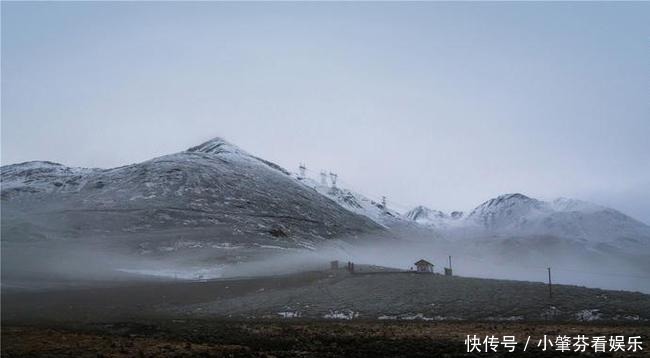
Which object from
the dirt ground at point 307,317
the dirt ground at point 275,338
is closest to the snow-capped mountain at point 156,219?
the dirt ground at point 307,317

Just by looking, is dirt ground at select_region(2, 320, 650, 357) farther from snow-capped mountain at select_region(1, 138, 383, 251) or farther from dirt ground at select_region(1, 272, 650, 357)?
snow-capped mountain at select_region(1, 138, 383, 251)

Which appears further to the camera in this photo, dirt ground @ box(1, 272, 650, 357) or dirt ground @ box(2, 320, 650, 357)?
dirt ground @ box(1, 272, 650, 357)

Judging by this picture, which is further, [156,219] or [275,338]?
[156,219]

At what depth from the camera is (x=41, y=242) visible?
11719 cm

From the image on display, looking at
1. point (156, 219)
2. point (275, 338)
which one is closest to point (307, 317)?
point (275, 338)

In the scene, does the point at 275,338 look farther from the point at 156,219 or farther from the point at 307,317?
the point at 156,219

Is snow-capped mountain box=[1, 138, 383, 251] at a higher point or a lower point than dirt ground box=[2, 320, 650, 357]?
higher

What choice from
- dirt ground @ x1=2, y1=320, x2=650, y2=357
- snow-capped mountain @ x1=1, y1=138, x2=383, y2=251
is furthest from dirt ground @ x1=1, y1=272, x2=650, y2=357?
snow-capped mountain @ x1=1, y1=138, x2=383, y2=251

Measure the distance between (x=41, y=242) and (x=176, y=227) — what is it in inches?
1581

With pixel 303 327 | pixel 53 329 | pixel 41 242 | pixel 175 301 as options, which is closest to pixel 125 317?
pixel 53 329

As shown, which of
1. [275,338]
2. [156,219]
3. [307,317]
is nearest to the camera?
[275,338]

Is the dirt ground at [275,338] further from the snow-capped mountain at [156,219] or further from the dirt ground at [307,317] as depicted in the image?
the snow-capped mountain at [156,219]

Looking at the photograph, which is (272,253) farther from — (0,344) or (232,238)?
(0,344)

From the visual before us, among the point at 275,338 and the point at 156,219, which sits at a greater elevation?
the point at 156,219
